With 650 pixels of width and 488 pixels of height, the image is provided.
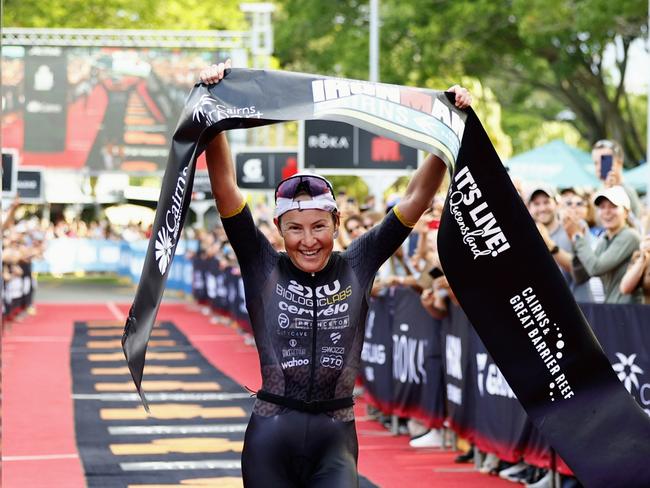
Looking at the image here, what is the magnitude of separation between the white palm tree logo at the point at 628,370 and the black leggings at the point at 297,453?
11.8 feet

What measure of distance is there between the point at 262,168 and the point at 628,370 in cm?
1519

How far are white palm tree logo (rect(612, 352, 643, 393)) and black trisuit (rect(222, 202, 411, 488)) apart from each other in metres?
3.34

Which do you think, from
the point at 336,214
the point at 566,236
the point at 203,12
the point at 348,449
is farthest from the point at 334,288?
the point at 203,12

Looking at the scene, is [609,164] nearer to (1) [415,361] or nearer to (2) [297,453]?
(1) [415,361]

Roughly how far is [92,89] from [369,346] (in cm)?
2069

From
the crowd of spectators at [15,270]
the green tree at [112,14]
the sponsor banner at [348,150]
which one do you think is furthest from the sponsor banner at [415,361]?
the green tree at [112,14]

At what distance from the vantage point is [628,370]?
8336mm

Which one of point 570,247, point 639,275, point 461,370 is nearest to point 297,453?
point 639,275

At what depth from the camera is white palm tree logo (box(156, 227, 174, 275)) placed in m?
5.08

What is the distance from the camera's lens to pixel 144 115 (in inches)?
1308

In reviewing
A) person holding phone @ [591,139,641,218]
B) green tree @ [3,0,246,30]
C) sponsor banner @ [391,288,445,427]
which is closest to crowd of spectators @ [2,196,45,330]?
sponsor banner @ [391,288,445,427]

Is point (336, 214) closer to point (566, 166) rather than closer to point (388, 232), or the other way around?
point (388, 232)

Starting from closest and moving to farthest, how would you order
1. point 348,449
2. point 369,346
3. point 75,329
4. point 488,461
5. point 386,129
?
1. point 348,449
2. point 386,129
3. point 488,461
4. point 369,346
5. point 75,329

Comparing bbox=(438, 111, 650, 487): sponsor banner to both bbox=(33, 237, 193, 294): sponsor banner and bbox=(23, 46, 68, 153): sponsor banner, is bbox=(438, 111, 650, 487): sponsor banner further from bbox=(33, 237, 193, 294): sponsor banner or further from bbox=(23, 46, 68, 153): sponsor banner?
bbox=(33, 237, 193, 294): sponsor banner
